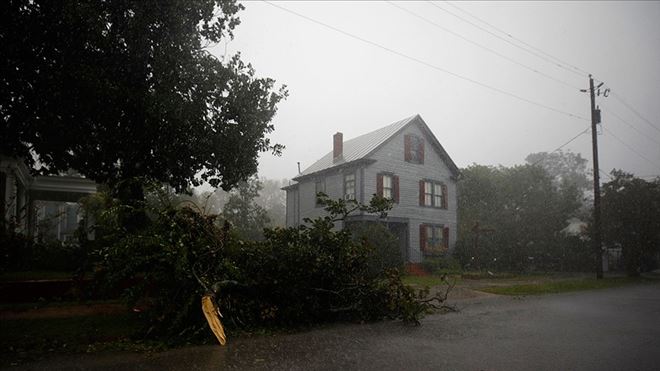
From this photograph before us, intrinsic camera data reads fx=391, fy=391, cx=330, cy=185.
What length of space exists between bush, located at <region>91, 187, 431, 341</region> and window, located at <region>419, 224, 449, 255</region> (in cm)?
1714

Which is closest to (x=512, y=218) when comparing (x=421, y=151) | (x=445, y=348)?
(x=421, y=151)

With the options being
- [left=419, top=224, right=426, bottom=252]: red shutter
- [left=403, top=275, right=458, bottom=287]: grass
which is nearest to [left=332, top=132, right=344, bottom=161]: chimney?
[left=419, top=224, right=426, bottom=252]: red shutter

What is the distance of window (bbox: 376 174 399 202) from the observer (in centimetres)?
2365

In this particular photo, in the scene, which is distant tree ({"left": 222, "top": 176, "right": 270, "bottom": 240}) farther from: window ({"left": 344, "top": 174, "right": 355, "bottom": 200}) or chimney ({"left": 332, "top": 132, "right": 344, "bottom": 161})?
window ({"left": 344, "top": 174, "right": 355, "bottom": 200})

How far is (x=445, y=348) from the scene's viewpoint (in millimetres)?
5523

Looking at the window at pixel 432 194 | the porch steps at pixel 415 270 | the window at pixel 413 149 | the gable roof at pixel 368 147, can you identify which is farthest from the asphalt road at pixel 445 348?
the window at pixel 413 149

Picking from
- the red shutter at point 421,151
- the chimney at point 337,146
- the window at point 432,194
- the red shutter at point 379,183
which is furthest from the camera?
the chimney at point 337,146

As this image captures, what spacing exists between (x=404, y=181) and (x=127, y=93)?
18.4 metres

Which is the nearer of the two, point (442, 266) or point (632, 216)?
point (632, 216)

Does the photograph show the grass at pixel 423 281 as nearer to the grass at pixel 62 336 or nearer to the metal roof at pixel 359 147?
the metal roof at pixel 359 147

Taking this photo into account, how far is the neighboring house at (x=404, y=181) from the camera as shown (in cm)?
2361

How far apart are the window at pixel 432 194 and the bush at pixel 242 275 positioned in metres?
18.0

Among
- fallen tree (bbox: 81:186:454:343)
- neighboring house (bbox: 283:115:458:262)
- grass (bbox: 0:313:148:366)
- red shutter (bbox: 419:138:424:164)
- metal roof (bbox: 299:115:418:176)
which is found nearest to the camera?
grass (bbox: 0:313:148:366)

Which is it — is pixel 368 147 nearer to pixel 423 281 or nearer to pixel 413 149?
pixel 413 149
